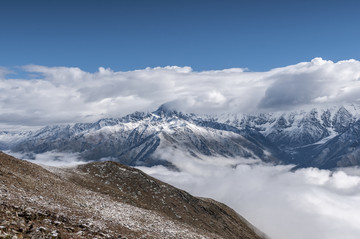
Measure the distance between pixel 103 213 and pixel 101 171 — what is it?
4707 cm

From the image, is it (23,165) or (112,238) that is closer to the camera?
(112,238)

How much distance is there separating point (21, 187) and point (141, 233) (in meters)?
16.6

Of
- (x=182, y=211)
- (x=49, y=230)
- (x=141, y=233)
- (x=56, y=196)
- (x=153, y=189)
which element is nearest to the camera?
Result: (x=49, y=230)

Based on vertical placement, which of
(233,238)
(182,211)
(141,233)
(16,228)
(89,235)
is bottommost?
(233,238)

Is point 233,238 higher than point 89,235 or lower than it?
lower

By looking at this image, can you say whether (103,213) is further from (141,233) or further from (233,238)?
(233,238)

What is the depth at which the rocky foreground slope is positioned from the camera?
22.0 m

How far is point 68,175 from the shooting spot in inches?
2648

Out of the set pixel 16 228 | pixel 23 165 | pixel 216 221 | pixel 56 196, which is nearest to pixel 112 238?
pixel 16 228

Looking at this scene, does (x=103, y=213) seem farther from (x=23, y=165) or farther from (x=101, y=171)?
(x=101, y=171)

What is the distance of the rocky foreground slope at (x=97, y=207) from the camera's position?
72.2ft

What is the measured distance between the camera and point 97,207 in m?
39.6

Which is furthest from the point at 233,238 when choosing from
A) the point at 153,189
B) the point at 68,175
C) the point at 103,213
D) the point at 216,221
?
the point at 103,213

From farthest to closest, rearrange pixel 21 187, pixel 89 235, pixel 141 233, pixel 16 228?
pixel 21 187 < pixel 141 233 < pixel 89 235 < pixel 16 228
